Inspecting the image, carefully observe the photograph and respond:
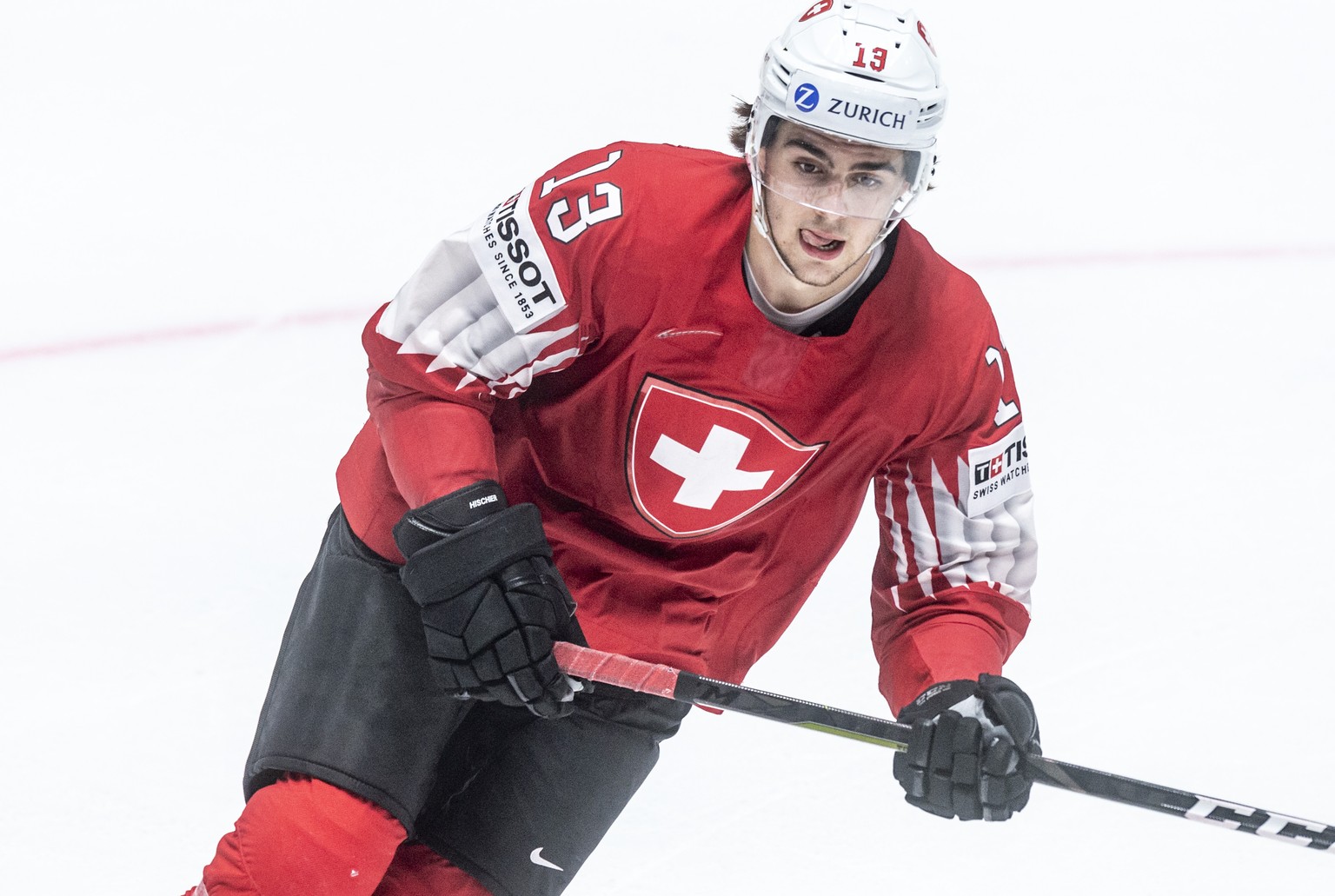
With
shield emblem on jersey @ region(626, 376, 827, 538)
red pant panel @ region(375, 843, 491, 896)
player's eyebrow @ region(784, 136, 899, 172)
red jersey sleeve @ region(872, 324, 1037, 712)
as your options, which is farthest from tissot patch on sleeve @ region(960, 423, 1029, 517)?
red pant panel @ region(375, 843, 491, 896)

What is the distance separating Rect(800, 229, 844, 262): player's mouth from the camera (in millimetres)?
2203

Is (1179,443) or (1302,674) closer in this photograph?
(1302,674)

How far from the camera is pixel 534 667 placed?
7.32 ft

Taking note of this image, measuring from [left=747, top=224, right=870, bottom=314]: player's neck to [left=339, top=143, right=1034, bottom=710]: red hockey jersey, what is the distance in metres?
0.03

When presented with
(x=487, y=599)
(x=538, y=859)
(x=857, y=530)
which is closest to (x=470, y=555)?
(x=487, y=599)

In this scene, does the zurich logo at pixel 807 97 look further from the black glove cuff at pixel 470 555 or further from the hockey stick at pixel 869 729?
the hockey stick at pixel 869 729

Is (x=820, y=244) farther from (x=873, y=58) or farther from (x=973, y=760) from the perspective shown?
(x=973, y=760)

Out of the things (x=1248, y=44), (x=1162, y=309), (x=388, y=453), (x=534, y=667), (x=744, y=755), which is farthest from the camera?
(x=1248, y=44)

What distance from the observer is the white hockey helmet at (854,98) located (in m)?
2.18

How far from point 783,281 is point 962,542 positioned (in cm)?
50

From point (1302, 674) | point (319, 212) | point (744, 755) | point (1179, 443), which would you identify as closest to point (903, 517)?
point (744, 755)

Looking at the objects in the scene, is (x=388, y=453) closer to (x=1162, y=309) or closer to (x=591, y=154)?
(x=591, y=154)

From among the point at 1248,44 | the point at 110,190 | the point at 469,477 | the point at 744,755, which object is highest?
the point at 1248,44

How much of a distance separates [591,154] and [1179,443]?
7.60 feet
